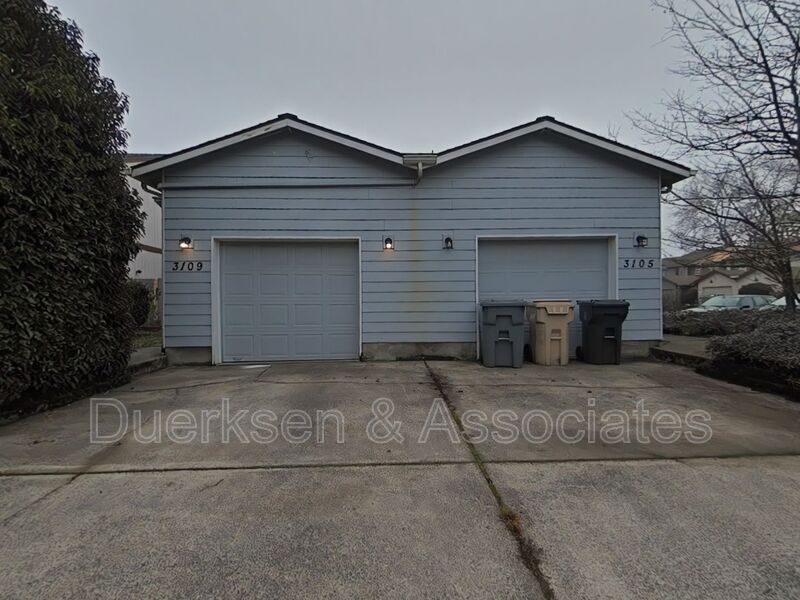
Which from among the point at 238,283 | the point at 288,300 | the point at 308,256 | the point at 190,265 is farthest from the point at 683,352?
the point at 190,265

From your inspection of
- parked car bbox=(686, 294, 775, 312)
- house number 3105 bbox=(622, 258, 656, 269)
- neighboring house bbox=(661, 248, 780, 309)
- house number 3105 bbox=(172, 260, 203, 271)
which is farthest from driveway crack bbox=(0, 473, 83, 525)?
parked car bbox=(686, 294, 775, 312)

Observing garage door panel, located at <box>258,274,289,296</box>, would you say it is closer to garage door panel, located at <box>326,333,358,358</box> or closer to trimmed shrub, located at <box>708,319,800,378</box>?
garage door panel, located at <box>326,333,358,358</box>

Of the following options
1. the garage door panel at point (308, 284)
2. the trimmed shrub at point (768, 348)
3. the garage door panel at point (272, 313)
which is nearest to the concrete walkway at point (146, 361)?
the garage door panel at point (272, 313)

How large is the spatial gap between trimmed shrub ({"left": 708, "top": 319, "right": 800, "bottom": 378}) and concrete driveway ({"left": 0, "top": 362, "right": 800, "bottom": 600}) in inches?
22.0

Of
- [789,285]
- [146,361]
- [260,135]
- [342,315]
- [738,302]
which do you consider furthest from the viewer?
[738,302]

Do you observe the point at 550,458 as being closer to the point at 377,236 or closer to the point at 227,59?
the point at 377,236

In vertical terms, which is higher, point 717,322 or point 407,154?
point 407,154

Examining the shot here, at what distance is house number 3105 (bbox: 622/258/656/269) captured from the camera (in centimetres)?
646

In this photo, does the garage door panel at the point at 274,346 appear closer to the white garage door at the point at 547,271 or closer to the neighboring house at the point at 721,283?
the white garage door at the point at 547,271

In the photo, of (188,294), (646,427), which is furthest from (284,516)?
(188,294)

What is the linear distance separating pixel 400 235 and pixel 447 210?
3.07 feet

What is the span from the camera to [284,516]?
200 cm

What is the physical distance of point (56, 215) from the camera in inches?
149

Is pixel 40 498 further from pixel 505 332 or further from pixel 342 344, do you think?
pixel 505 332
